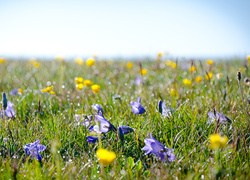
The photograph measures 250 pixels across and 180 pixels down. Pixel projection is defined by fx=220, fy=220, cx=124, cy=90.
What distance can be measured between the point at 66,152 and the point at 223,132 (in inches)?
53.8

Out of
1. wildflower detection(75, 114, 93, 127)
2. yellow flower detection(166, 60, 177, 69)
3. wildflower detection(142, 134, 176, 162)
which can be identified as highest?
yellow flower detection(166, 60, 177, 69)

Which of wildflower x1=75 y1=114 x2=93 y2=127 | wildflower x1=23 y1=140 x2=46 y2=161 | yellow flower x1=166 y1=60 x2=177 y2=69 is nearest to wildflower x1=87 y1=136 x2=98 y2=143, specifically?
wildflower x1=75 y1=114 x2=93 y2=127

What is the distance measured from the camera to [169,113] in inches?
87.0

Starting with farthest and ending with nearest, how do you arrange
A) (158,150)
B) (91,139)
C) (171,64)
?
1. (171,64)
2. (91,139)
3. (158,150)

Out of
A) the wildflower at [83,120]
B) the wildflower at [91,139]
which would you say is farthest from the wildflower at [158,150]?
the wildflower at [83,120]

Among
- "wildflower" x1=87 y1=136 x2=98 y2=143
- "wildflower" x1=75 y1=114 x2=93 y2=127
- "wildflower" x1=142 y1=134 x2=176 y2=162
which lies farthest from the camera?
"wildflower" x1=75 y1=114 x2=93 y2=127

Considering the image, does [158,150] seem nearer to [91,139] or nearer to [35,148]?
[91,139]

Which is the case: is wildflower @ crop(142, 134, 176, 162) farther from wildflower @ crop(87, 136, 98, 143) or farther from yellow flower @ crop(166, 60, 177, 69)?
yellow flower @ crop(166, 60, 177, 69)

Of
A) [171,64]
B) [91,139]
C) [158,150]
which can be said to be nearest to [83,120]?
[91,139]

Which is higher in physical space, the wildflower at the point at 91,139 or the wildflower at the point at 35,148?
the wildflower at the point at 91,139

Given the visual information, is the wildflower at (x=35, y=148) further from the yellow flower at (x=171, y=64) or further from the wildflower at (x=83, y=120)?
the yellow flower at (x=171, y=64)

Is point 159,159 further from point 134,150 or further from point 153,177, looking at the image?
point 134,150

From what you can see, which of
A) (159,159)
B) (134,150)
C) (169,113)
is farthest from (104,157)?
(169,113)

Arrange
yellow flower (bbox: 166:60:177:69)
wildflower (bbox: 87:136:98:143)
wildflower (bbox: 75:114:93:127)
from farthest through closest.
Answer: yellow flower (bbox: 166:60:177:69) → wildflower (bbox: 75:114:93:127) → wildflower (bbox: 87:136:98:143)
